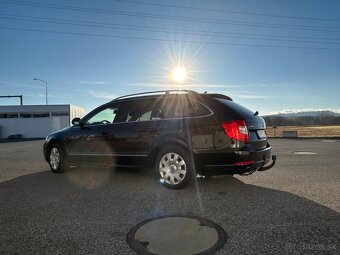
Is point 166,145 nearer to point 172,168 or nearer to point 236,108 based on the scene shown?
point 172,168

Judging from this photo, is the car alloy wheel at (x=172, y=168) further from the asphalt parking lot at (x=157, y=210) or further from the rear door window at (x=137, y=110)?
the rear door window at (x=137, y=110)

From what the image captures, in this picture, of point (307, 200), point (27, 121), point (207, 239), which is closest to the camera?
point (207, 239)

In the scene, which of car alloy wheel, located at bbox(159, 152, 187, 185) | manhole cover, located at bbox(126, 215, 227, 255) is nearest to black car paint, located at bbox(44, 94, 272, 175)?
car alloy wheel, located at bbox(159, 152, 187, 185)

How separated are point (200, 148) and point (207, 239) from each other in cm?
217

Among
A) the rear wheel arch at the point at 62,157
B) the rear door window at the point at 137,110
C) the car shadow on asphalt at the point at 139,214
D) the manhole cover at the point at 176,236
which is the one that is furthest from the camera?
the rear wheel arch at the point at 62,157

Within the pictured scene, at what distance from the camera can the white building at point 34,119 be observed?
53531 mm

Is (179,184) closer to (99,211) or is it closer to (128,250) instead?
(99,211)

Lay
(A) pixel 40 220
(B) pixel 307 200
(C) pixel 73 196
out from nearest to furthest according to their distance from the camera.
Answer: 1. (A) pixel 40 220
2. (B) pixel 307 200
3. (C) pixel 73 196

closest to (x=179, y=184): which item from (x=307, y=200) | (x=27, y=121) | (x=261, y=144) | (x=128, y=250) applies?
(x=261, y=144)

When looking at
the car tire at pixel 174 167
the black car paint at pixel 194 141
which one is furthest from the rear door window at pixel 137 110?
the car tire at pixel 174 167

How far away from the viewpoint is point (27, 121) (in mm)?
53875

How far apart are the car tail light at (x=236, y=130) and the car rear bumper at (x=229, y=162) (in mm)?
223

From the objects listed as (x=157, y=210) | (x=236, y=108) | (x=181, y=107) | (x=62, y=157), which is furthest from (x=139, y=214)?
(x=62, y=157)

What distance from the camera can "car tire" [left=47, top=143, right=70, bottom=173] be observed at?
7.68m
